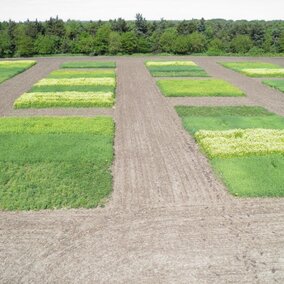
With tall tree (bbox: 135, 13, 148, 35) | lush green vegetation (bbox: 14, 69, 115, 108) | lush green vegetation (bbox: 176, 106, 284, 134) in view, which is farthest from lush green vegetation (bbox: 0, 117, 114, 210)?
tall tree (bbox: 135, 13, 148, 35)

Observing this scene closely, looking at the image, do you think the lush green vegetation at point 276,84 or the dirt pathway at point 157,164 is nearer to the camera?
the dirt pathway at point 157,164

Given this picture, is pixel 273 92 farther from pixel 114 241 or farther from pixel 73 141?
pixel 114 241

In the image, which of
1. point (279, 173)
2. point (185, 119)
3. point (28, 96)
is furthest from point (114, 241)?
point (28, 96)

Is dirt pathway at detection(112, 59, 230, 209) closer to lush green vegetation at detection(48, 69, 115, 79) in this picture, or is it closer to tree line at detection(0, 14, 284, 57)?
lush green vegetation at detection(48, 69, 115, 79)

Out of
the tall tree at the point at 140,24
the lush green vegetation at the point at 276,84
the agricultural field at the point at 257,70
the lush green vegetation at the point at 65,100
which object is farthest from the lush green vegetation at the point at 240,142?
the tall tree at the point at 140,24

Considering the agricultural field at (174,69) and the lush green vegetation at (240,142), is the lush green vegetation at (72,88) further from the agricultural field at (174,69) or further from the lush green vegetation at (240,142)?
the lush green vegetation at (240,142)

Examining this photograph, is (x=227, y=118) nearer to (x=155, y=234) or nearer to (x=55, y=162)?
(x=55, y=162)

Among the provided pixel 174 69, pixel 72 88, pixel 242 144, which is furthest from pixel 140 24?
pixel 242 144
